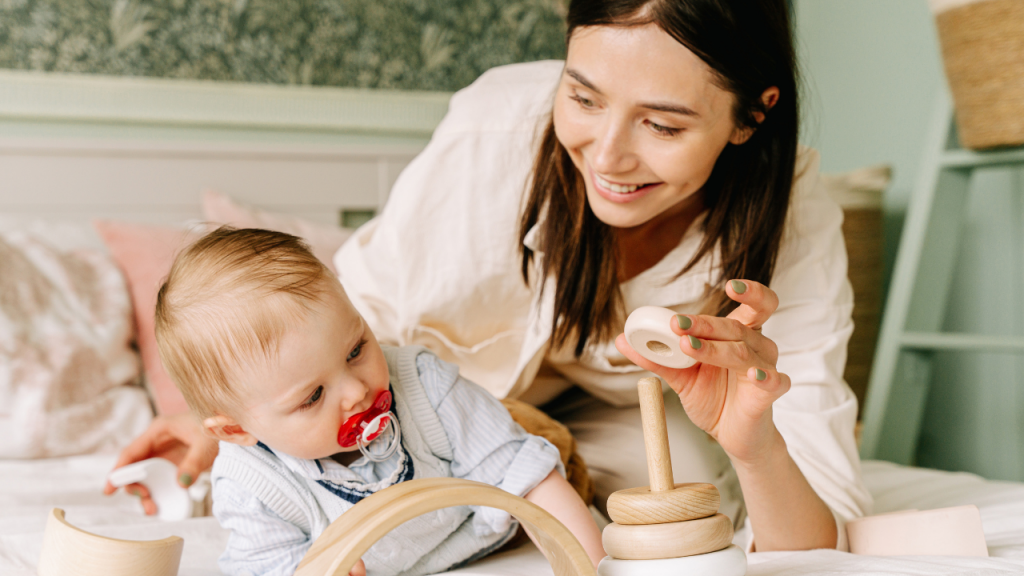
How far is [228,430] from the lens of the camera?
Answer: 0.85 meters

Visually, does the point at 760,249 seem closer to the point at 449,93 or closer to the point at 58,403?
the point at 58,403

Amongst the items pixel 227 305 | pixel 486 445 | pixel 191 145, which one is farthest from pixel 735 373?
pixel 191 145

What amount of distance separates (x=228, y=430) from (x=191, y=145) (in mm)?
1519

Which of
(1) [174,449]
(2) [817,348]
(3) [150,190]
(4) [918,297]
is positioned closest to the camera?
(2) [817,348]

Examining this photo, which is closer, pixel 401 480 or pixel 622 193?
pixel 401 480

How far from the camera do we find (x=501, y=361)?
141 cm

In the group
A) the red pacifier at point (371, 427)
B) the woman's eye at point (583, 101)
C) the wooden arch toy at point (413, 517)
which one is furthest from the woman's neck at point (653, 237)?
the wooden arch toy at point (413, 517)

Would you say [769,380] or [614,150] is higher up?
[614,150]

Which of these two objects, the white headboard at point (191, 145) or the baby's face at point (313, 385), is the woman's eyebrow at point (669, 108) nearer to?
the baby's face at point (313, 385)

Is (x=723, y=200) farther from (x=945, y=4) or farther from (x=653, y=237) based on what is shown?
(x=945, y=4)

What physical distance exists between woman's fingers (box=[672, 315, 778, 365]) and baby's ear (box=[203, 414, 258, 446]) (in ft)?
1.58

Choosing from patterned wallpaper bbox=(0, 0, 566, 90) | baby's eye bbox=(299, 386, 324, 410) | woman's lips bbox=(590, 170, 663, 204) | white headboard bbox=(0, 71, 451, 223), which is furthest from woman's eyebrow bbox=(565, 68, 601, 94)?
patterned wallpaper bbox=(0, 0, 566, 90)

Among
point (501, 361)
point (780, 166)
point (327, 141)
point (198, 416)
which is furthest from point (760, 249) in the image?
point (327, 141)

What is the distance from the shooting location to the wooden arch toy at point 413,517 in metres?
0.51
